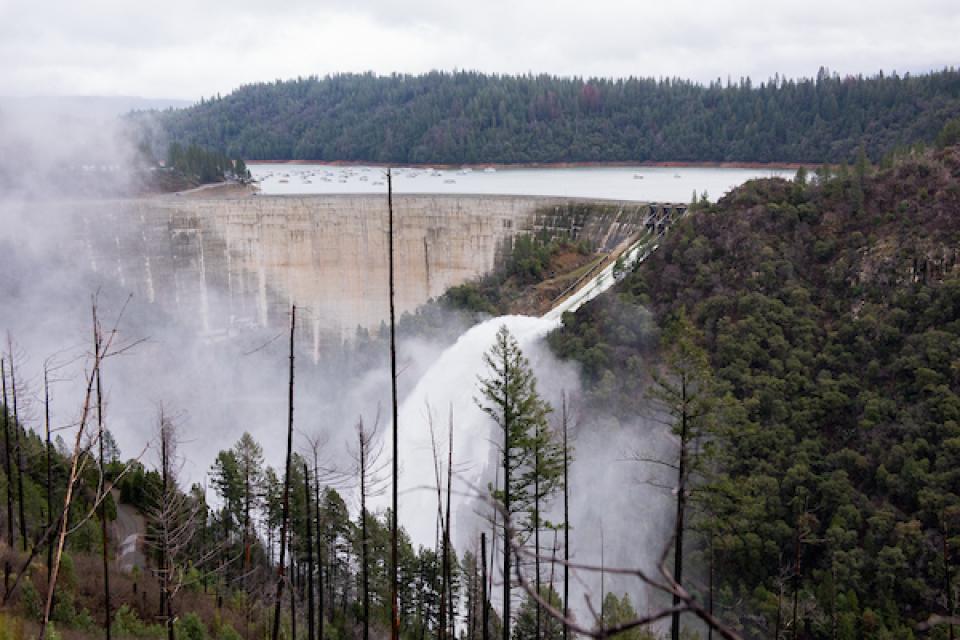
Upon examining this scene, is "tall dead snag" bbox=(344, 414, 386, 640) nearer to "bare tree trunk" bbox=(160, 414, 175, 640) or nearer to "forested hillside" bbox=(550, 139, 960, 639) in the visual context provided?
"bare tree trunk" bbox=(160, 414, 175, 640)

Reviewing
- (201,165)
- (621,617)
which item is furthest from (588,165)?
(621,617)

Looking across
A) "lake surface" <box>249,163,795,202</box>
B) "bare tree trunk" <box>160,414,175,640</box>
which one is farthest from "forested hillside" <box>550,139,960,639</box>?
"lake surface" <box>249,163,795,202</box>

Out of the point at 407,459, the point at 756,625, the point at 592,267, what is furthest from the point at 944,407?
the point at 592,267

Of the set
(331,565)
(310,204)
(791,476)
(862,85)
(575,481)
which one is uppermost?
(862,85)

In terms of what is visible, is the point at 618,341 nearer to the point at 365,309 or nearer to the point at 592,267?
the point at 592,267

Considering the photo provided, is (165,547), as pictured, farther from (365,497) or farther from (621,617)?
(621,617)

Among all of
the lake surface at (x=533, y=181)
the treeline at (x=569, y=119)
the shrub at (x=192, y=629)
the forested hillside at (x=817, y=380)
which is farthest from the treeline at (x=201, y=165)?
the shrub at (x=192, y=629)
